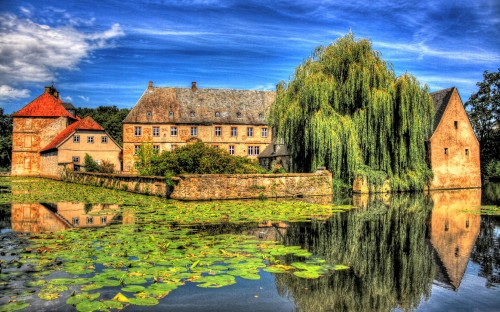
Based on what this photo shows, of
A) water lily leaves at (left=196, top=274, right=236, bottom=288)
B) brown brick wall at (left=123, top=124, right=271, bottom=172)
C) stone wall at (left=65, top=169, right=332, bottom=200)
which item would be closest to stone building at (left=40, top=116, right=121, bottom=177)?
brown brick wall at (left=123, top=124, right=271, bottom=172)

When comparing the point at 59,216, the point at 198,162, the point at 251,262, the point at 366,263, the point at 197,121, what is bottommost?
the point at 366,263

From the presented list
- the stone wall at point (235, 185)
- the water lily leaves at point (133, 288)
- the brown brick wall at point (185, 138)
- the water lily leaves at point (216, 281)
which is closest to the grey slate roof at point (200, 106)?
the brown brick wall at point (185, 138)

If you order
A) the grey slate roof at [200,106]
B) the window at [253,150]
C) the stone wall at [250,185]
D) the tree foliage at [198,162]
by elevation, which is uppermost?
the grey slate roof at [200,106]

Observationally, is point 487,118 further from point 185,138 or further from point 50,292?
point 50,292

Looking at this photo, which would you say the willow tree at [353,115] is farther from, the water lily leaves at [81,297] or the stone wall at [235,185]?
the water lily leaves at [81,297]

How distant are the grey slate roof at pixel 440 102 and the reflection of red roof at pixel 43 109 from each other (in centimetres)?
4256

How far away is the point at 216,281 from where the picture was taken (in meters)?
6.15

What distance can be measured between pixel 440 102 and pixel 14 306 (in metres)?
35.4

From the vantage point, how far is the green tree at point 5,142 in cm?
7244

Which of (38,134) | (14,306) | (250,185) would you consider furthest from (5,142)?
(14,306)

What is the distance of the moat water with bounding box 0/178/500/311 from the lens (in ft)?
18.6

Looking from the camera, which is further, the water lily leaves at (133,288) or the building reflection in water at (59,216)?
the building reflection in water at (59,216)

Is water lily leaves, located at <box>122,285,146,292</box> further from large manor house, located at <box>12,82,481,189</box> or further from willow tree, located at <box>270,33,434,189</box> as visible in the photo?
large manor house, located at <box>12,82,481,189</box>

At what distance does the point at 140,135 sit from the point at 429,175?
30.3m
